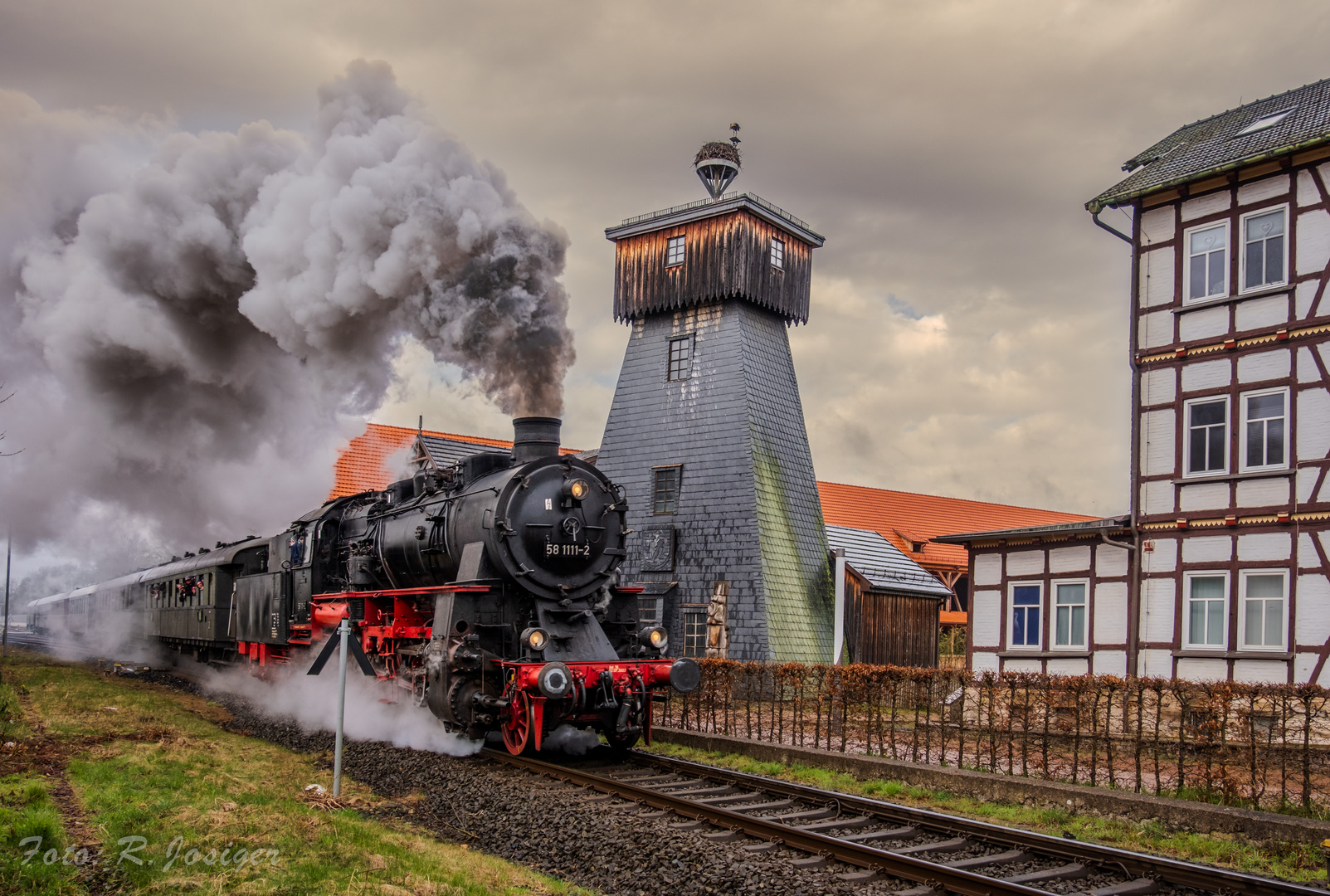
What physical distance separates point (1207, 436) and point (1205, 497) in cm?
93

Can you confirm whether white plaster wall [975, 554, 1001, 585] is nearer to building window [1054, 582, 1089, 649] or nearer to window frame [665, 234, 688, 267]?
building window [1054, 582, 1089, 649]

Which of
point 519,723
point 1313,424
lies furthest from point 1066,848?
point 1313,424

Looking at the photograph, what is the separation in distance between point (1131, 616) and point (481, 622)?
10.0m

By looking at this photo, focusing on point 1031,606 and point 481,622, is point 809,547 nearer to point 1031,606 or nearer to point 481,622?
point 1031,606

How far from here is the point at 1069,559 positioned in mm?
16109

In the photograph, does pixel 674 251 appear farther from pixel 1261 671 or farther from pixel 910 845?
pixel 910 845

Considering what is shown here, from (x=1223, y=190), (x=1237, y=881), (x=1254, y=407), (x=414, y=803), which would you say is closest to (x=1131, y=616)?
(x=1254, y=407)

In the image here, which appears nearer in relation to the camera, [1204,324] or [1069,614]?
[1204,324]

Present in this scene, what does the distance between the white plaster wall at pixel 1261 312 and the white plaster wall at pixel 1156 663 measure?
16.4 ft

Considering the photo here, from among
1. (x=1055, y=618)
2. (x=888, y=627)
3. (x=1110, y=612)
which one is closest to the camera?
(x=1110, y=612)

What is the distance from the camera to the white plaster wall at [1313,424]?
43.9ft

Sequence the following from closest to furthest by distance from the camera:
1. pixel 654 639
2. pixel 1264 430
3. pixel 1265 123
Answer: pixel 654 639 < pixel 1264 430 < pixel 1265 123

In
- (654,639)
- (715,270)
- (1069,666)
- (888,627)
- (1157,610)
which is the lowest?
(888,627)

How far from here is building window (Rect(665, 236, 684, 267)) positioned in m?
23.3
